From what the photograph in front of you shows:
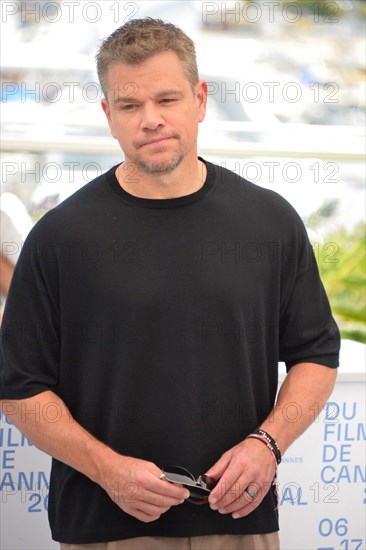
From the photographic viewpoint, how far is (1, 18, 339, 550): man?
60.6 inches

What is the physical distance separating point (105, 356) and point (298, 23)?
6.82ft

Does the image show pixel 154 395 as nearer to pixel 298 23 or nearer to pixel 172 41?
pixel 172 41

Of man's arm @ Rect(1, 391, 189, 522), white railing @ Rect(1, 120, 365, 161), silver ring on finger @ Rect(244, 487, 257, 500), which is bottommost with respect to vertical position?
silver ring on finger @ Rect(244, 487, 257, 500)

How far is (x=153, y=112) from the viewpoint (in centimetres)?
155

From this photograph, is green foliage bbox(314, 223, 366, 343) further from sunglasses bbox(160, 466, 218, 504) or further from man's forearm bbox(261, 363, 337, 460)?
sunglasses bbox(160, 466, 218, 504)

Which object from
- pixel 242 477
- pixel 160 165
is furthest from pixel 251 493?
pixel 160 165

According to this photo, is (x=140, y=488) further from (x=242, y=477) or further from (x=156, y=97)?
(x=156, y=97)

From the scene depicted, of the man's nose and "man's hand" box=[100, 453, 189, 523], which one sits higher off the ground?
the man's nose

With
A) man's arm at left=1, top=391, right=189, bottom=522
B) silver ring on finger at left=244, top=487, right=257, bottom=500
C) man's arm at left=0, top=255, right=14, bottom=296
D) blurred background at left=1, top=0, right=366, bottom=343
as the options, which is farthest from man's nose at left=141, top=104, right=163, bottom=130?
blurred background at left=1, top=0, right=366, bottom=343

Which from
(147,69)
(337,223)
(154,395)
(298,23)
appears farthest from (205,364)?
(298,23)

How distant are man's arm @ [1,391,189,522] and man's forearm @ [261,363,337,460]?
241 mm

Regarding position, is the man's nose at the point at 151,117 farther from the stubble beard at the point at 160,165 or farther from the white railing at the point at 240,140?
the white railing at the point at 240,140

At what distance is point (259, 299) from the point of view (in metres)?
1.59

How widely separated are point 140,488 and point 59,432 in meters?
0.19
